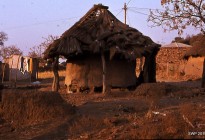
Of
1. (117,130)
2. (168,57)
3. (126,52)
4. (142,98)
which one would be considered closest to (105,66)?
(126,52)

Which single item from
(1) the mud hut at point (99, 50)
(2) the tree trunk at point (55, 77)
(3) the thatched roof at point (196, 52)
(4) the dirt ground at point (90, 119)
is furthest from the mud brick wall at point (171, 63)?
(4) the dirt ground at point (90, 119)

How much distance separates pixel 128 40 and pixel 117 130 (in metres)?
9.66

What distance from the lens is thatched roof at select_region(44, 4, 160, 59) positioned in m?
16.6

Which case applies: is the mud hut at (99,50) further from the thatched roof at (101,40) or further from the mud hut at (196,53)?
the mud hut at (196,53)

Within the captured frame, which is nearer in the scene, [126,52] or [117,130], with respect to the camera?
[117,130]

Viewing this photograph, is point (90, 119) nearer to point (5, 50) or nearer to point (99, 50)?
point (99, 50)

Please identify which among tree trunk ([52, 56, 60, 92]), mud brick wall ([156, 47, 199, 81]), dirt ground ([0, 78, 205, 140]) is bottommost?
dirt ground ([0, 78, 205, 140])

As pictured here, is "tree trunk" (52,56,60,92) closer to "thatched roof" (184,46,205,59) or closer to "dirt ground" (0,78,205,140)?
"dirt ground" (0,78,205,140)

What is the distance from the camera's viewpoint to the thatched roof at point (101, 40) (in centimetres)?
1664

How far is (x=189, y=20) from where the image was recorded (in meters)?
14.1

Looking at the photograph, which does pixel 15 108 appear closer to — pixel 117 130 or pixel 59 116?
pixel 59 116

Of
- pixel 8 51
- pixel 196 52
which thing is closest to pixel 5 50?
pixel 8 51

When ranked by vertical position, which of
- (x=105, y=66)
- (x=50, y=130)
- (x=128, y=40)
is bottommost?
(x=50, y=130)

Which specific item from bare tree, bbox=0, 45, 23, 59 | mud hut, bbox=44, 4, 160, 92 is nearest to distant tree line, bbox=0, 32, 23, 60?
bare tree, bbox=0, 45, 23, 59
